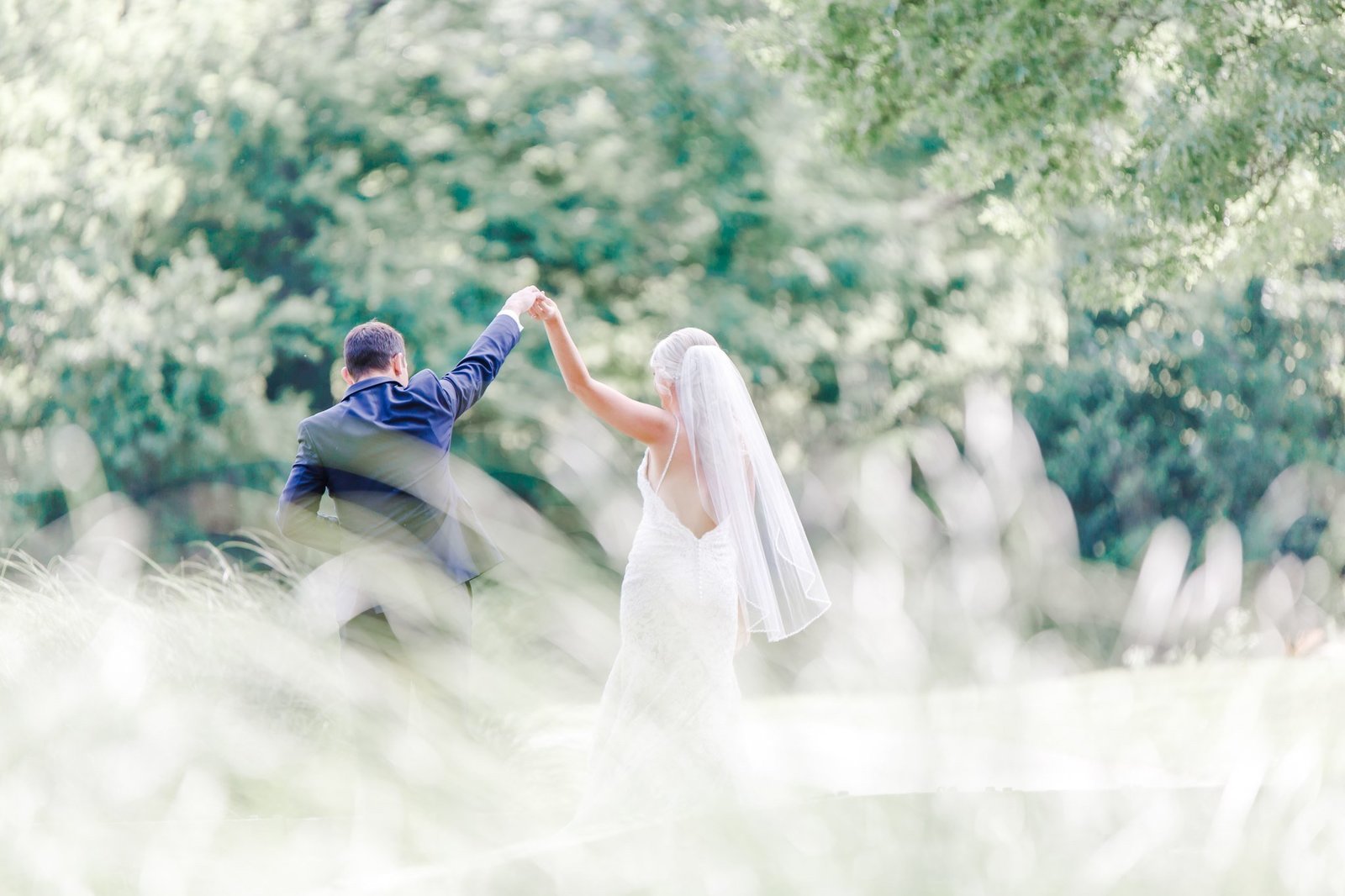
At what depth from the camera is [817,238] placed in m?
14.1

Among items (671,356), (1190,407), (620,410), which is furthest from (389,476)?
(1190,407)

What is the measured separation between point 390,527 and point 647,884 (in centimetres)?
292

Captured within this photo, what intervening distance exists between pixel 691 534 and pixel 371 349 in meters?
1.44

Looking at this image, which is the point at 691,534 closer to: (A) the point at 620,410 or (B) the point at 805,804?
(A) the point at 620,410

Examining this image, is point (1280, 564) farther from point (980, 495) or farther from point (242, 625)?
point (242, 625)

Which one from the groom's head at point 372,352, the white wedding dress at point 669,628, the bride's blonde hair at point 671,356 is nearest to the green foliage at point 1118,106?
the bride's blonde hair at point 671,356

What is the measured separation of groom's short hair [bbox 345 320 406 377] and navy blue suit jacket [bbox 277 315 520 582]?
6 cm

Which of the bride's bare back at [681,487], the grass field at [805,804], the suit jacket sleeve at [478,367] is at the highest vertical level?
the grass field at [805,804]

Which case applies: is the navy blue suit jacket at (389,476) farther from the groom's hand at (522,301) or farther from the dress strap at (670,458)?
the dress strap at (670,458)

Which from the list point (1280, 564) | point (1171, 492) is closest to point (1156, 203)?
point (1280, 564)

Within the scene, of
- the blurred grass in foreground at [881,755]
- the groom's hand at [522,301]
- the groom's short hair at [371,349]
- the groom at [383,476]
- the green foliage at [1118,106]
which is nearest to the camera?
the blurred grass in foreground at [881,755]

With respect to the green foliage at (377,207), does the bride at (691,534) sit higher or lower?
higher

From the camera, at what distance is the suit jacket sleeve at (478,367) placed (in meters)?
5.09

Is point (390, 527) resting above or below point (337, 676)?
below
